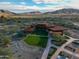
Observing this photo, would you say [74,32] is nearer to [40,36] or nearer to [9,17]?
[40,36]

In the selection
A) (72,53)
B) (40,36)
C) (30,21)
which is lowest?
(72,53)

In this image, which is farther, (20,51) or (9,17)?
(9,17)

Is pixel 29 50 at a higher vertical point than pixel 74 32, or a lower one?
lower

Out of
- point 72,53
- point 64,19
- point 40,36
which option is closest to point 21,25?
point 40,36

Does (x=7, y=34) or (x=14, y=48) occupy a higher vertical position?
(x=7, y=34)

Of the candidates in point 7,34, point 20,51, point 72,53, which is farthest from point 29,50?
point 72,53

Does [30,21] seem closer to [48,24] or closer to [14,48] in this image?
[48,24]
